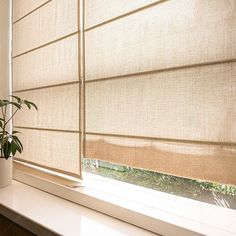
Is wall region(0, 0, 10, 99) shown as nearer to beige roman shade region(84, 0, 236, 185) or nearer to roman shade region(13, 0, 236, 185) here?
roman shade region(13, 0, 236, 185)

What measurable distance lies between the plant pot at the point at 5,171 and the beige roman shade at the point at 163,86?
582mm

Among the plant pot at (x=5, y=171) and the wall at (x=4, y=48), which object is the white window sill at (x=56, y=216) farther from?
the wall at (x=4, y=48)

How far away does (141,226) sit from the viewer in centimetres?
103

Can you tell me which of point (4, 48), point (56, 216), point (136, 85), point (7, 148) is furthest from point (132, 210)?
point (4, 48)

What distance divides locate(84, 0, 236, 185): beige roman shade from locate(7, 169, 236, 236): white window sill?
0.18 m

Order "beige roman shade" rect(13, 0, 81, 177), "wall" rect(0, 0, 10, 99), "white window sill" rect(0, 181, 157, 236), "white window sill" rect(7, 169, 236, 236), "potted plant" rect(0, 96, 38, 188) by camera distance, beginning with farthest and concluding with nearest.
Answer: "wall" rect(0, 0, 10, 99), "potted plant" rect(0, 96, 38, 188), "beige roman shade" rect(13, 0, 81, 177), "white window sill" rect(0, 181, 157, 236), "white window sill" rect(7, 169, 236, 236)

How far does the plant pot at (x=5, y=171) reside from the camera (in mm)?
1547

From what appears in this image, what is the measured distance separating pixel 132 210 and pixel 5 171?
87 cm

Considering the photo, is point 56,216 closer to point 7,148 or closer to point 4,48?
point 7,148

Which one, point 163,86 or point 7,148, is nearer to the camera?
point 163,86

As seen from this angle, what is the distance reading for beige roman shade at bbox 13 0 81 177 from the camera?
1.35 metres

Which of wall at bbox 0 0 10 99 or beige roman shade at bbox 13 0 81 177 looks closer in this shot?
beige roman shade at bbox 13 0 81 177

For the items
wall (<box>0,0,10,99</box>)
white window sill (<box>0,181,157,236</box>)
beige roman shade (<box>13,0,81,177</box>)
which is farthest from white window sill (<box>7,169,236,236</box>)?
wall (<box>0,0,10,99</box>)

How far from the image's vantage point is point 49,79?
1526mm
